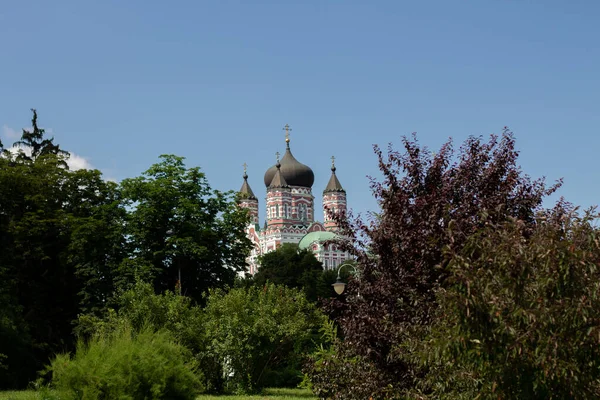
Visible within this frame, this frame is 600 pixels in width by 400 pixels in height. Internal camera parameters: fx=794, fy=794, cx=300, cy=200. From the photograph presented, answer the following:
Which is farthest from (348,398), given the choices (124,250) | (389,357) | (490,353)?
(124,250)

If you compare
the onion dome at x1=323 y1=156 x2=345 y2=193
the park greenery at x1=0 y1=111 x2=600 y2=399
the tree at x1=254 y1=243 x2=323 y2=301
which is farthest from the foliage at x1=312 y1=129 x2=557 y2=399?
the onion dome at x1=323 y1=156 x2=345 y2=193

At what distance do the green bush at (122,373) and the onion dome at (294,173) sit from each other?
325 ft

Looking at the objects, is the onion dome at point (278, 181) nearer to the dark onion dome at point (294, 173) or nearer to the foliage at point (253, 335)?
the dark onion dome at point (294, 173)

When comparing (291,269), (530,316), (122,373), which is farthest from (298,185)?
(530,316)

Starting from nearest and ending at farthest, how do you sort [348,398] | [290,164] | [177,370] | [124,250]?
[348,398], [177,370], [124,250], [290,164]

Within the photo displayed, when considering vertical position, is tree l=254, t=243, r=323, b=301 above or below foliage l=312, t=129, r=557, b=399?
above

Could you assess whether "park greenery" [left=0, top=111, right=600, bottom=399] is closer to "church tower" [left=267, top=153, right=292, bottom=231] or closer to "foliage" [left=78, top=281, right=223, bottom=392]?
"foliage" [left=78, top=281, right=223, bottom=392]

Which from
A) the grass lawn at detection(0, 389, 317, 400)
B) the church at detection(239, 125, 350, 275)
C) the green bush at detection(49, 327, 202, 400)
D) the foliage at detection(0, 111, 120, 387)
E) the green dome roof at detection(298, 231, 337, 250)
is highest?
the church at detection(239, 125, 350, 275)

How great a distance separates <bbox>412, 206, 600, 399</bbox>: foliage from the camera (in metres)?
7.59

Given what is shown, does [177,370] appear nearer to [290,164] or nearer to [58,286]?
[58,286]

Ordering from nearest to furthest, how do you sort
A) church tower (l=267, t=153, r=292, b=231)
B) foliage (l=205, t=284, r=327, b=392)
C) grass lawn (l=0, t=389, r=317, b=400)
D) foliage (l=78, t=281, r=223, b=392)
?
grass lawn (l=0, t=389, r=317, b=400), foliage (l=205, t=284, r=327, b=392), foliage (l=78, t=281, r=223, b=392), church tower (l=267, t=153, r=292, b=231)

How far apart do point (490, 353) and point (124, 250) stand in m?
27.5

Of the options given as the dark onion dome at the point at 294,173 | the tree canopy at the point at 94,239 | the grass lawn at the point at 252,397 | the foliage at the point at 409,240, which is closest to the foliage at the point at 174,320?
the grass lawn at the point at 252,397

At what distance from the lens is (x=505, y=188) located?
36.7 ft
